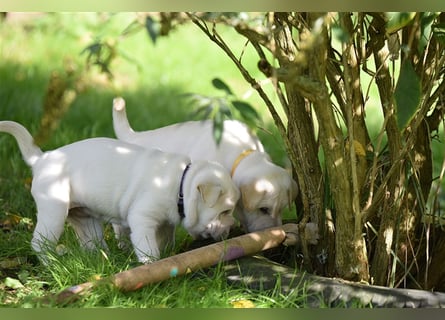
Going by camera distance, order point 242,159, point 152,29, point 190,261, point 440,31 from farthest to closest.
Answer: point 242,159 → point 190,261 → point 440,31 → point 152,29

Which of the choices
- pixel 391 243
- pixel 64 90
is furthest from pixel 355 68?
pixel 64 90

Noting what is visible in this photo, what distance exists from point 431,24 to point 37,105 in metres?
3.71

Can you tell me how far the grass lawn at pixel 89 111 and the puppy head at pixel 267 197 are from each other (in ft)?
0.59

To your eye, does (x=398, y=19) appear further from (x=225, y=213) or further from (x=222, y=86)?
(x=225, y=213)

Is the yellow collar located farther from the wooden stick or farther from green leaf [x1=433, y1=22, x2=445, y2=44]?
green leaf [x1=433, y1=22, x2=445, y2=44]

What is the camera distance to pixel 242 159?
411 centimetres

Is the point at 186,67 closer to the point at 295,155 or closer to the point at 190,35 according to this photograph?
the point at 190,35

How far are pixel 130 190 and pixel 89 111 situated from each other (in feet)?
8.61

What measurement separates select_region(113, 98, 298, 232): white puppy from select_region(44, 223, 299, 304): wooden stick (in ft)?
0.81

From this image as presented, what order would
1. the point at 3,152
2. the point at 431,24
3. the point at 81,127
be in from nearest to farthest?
the point at 431,24 → the point at 3,152 → the point at 81,127

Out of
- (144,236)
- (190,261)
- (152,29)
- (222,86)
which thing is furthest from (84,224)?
(152,29)

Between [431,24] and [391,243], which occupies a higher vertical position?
[431,24]

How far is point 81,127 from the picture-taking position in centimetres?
595

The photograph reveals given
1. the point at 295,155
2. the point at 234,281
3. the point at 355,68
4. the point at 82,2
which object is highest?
the point at 82,2
